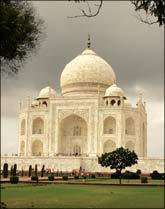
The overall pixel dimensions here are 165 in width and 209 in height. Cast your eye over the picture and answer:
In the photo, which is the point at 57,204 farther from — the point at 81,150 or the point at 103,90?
the point at 103,90

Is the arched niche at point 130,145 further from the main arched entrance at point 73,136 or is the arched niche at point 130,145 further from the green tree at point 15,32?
the green tree at point 15,32

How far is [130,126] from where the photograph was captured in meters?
42.9

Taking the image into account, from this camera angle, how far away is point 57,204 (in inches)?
483

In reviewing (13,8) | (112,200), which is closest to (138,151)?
(112,200)

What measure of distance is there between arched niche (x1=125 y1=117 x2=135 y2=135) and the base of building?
210 inches

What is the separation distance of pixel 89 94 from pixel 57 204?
3169 cm

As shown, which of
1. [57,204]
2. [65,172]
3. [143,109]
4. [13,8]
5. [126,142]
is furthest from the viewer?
[143,109]

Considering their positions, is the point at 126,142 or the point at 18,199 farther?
the point at 126,142

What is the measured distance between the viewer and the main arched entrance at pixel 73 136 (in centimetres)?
4284

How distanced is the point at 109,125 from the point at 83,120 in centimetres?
255

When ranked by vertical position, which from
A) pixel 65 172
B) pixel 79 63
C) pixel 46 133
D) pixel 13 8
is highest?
pixel 79 63

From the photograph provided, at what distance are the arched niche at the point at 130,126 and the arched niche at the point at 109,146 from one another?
6.16 feet

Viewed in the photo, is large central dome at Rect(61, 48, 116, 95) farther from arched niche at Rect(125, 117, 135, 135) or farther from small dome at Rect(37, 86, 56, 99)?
arched niche at Rect(125, 117, 135, 135)

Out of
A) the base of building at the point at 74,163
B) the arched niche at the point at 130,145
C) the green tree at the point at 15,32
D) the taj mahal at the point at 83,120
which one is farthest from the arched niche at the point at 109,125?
the green tree at the point at 15,32
